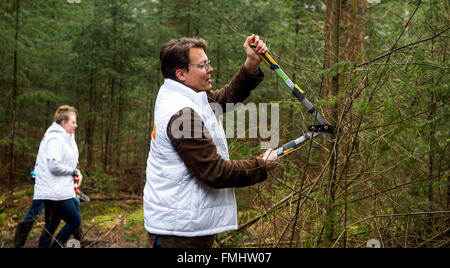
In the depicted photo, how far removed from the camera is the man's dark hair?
101 inches

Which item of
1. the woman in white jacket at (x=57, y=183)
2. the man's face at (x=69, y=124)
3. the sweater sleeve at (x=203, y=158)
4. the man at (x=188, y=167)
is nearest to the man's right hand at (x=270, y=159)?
the man at (x=188, y=167)

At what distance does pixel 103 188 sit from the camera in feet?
34.5

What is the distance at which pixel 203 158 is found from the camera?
2248mm

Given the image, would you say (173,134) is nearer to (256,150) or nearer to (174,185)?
(174,185)

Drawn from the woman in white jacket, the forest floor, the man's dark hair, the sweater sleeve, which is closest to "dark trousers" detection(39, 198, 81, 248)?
the woman in white jacket

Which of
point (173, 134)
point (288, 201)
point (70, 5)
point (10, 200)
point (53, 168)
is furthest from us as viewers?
point (70, 5)

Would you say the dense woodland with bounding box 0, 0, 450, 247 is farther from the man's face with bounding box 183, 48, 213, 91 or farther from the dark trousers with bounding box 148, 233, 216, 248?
the man's face with bounding box 183, 48, 213, 91

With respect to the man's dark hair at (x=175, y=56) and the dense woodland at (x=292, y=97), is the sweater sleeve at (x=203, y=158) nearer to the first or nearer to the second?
the man's dark hair at (x=175, y=56)

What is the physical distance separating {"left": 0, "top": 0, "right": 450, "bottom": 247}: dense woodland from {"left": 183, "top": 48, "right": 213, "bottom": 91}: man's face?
85 centimetres

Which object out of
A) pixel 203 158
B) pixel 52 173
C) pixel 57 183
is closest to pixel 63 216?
pixel 57 183

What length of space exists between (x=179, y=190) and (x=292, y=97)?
6.41ft

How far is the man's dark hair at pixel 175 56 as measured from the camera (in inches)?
101

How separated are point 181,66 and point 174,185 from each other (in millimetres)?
801
